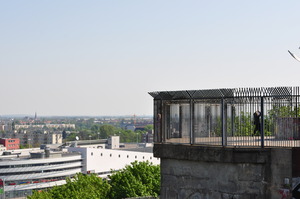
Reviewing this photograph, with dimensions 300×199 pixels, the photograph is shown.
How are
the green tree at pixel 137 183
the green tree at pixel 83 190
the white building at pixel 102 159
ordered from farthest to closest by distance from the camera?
the white building at pixel 102 159, the green tree at pixel 83 190, the green tree at pixel 137 183

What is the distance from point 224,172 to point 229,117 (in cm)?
124

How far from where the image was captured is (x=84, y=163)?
168 metres

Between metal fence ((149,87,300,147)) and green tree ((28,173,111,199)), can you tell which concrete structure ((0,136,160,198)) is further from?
metal fence ((149,87,300,147))

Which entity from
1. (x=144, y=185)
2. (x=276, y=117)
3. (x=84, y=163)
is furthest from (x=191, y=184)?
(x=84, y=163)

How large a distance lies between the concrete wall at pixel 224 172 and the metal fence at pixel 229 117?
0.44m

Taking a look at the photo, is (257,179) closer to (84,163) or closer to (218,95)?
(218,95)

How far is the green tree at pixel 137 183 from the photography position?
157 feet

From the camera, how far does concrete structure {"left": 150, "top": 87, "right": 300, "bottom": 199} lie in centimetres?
1048

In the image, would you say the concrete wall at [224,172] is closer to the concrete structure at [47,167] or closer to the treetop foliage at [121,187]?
the treetop foliage at [121,187]

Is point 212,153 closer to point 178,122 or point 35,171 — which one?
point 178,122

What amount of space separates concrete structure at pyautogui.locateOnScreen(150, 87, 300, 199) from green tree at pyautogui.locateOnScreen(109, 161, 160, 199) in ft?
116

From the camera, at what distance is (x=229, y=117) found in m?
11.6

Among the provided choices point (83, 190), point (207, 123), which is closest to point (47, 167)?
point (83, 190)

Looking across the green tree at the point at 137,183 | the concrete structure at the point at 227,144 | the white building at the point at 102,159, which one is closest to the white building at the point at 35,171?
the white building at the point at 102,159
